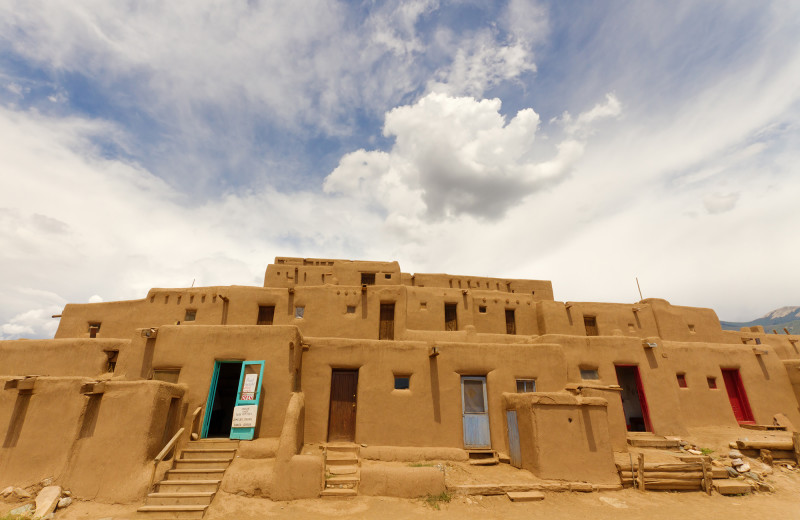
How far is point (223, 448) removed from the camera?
39.2ft

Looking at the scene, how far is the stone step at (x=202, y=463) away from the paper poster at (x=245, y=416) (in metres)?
1.19

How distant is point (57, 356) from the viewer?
60.2 ft

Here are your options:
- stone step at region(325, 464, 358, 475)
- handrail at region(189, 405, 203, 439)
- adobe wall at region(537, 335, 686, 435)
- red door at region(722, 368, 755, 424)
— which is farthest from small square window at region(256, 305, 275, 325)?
red door at region(722, 368, 755, 424)

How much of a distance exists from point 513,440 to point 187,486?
10611 mm

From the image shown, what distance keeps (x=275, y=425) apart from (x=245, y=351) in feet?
9.06

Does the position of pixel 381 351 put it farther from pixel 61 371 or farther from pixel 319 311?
pixel 61 371

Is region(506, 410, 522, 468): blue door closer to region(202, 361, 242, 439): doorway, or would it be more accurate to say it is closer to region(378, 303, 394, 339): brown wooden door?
region(378, 303, 394, 339): brown wooden door

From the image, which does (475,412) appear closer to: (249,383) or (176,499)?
(249,383)

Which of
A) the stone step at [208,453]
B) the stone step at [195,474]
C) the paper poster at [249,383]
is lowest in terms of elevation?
the stone step at [195,474]

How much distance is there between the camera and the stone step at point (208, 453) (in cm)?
1156

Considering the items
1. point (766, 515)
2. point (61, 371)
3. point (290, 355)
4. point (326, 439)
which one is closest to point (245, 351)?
point (290, 355)

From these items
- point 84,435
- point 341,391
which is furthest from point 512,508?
point 84,435

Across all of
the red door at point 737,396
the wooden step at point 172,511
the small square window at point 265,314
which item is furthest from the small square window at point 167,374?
the red door at point 737,396

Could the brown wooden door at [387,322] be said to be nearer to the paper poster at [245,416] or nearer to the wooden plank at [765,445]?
the paper poster at [245,416]
